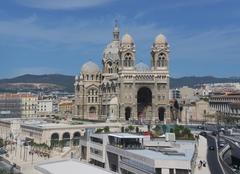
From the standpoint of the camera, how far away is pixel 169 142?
247ft

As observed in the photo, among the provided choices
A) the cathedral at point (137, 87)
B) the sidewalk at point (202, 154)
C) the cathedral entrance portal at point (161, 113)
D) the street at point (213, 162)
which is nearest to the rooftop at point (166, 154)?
the sidewalk at point (202, 154)

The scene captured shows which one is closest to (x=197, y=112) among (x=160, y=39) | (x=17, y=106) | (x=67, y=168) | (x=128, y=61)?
(x=160, y=39)

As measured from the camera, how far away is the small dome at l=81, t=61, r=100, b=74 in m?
144

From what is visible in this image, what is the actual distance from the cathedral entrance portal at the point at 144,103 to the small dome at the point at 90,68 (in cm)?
1751

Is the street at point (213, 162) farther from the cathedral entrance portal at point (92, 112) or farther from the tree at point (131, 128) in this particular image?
the cathedral entrance portal at point (92, 112)

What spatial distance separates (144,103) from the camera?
13238cm

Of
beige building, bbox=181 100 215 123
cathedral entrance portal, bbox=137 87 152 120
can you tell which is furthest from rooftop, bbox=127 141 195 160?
beige building, bbox=181 100 215 123

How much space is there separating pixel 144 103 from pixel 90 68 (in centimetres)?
2068

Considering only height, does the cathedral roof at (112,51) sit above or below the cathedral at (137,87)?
above

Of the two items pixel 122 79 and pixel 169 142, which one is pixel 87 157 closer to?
pixel 169 142

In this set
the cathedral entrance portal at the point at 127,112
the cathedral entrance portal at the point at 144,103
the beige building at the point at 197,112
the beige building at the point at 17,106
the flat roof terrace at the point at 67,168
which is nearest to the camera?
the flat roof terrace at the point at 67,168

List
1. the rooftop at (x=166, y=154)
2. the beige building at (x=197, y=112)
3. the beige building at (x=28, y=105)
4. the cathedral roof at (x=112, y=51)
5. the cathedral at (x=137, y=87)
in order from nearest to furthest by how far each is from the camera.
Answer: the rooftop at (x=166, y=154)
the cathedral at (x=137, y=87)
the cathedral roof at (x=112, y=51)
the beige building at (x=197, y=112)
the beige building at (x=28, y=105)

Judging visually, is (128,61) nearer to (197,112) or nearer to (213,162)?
(197,112)

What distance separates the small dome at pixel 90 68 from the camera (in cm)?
14350
